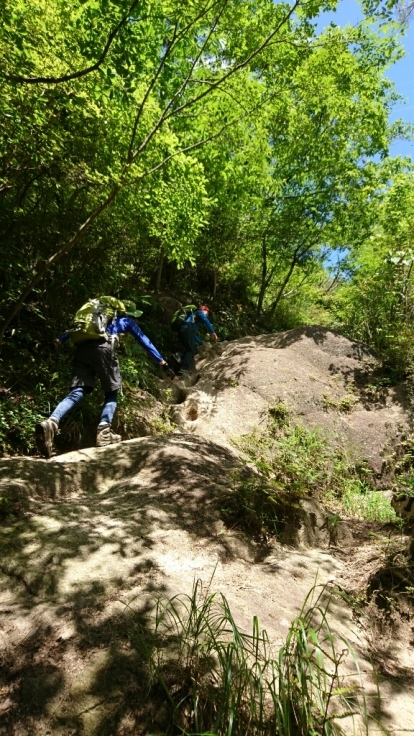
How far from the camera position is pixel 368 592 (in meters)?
2.79

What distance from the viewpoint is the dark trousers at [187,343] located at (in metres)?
9.87

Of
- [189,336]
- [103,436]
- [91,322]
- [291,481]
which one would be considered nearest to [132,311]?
[91,322]

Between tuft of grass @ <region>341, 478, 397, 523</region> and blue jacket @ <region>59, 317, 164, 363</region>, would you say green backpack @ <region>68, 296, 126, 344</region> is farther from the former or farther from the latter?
tuft of grass @ <region>341, 478, 397, 523</region>

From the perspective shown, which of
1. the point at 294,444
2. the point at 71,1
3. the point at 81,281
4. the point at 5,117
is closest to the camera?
the point at 5,117

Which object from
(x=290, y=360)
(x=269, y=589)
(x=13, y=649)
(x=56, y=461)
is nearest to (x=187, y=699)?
(x=13, y=649)

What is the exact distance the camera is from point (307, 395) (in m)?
8.05

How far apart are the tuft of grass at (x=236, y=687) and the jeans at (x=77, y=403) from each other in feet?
10.5

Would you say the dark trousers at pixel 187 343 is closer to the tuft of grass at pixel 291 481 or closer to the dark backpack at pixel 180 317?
the dark backpack at pixel 180 317

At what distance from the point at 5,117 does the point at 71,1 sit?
6.17ft

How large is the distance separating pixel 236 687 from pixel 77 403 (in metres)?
3.87

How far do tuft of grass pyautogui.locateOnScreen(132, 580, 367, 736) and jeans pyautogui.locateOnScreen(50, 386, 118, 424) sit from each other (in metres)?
3.20

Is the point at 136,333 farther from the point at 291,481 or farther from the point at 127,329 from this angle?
the point at 291,481

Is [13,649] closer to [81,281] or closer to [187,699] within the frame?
[187,699]

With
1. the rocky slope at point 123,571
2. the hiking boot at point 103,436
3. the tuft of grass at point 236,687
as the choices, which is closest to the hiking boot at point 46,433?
the rocky slope at point 123,571
